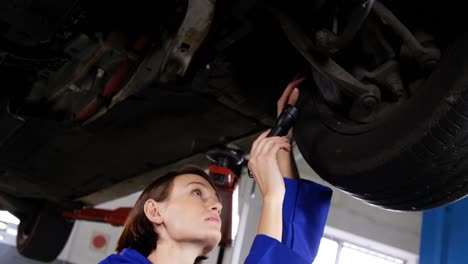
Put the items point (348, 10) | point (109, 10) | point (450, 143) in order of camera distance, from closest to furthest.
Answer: point (450, 143)
point (348, 10)
point (109, 10)

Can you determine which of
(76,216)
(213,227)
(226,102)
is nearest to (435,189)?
(213,227)

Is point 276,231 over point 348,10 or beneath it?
beneath

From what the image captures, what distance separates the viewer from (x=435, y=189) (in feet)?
2.45

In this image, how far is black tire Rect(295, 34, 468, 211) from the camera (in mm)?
672

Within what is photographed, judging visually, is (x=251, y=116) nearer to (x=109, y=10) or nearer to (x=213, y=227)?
(x=213, y=227)

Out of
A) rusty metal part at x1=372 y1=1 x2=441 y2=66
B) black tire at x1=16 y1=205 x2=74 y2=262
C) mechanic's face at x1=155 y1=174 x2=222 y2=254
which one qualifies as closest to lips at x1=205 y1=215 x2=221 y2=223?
mechanic's face at x1=155 y1=174 x2=222 y2=254

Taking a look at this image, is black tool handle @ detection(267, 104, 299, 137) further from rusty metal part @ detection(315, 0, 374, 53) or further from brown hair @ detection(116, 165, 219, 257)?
brown hair @ detection(116, 165, 219, 257)

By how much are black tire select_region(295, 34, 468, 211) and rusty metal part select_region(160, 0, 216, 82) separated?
0.31 meters

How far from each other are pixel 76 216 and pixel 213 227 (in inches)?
58.5

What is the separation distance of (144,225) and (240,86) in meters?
0.39

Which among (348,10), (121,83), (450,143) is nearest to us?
(450,143)

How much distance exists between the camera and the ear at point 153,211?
1088 mm

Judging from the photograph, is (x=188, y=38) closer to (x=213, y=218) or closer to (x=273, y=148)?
(x=273, y=148)

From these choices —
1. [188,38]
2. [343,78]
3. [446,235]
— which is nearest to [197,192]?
[188,38]
